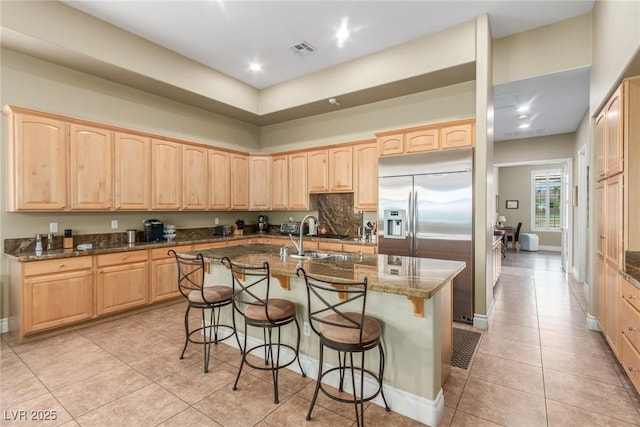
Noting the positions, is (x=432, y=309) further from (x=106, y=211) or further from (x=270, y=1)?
(x=106, y=211)

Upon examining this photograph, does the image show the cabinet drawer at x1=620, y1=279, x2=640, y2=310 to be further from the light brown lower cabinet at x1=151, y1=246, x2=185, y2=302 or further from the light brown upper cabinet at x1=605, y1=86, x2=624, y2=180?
the light brown lower cabinet at x1=151, y1=246, x2=185, y2=302

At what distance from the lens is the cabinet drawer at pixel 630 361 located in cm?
216

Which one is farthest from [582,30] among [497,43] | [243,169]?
[243,169]

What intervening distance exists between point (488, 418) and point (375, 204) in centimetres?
314

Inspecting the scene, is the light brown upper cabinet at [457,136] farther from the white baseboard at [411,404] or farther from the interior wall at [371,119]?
the white baseboard at [411,404]

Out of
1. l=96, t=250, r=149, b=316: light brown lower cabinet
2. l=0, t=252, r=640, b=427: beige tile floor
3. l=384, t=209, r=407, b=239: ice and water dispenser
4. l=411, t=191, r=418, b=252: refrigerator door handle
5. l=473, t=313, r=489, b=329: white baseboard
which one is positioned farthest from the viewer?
l=384, t=209, r=407, b=239: ice and water dispenser

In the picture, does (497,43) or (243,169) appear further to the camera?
(243,169)

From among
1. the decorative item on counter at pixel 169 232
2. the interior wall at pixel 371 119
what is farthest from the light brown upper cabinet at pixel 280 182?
the decorative item on counter at pixel 169 232

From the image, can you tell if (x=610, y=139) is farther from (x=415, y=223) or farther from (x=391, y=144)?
(x=391, y=144)

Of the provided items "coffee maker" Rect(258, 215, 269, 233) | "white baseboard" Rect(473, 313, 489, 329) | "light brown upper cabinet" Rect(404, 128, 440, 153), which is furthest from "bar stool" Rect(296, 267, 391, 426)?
"coffee maker" Rect(258, 215, 269, 233)

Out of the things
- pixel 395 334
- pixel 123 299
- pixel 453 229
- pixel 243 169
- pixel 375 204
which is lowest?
pixel 123 299

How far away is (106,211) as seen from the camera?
4125 millimetres

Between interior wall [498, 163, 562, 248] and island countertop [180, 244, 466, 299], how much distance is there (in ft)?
33.4

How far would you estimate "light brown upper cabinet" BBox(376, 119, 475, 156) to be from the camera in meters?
3.81
